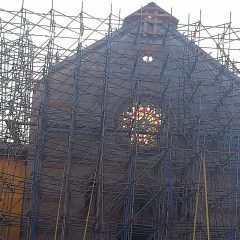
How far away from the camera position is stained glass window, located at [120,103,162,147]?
22.6 metres

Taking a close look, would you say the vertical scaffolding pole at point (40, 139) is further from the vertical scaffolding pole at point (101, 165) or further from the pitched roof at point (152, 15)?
the pitched roof at point (152, 15)

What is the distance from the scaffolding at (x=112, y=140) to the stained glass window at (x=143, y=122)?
88 mm

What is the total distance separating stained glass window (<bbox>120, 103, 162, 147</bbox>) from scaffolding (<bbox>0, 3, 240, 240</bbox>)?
0.09 meters

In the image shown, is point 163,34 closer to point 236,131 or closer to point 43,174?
point 236,131

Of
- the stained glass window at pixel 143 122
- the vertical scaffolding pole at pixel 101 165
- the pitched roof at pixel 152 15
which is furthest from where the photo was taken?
the pitched roof at pixel 152 15

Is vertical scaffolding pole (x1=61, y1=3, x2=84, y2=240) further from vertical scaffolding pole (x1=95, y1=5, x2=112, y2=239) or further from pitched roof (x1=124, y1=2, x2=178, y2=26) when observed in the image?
pitched roof (x1=124, y1=2, x2=178, y2=26)

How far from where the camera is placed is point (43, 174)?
21766 millimetres

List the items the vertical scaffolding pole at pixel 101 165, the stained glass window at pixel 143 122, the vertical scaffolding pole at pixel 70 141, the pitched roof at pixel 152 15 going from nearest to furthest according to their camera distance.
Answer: the vertical scaffolding pole at pixel 70 141 < the vertical scaffolding pole at pixel 101 165 < the stained glass window at pixel 143 122 < the pitched roof at pixel 152 15

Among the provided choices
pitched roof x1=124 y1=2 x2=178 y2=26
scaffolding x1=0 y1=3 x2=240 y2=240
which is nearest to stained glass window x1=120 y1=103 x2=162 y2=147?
scaffolding x1=0 y1=3 x2=240 y2=240

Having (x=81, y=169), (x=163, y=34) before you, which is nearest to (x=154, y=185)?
(x=81, y=169)

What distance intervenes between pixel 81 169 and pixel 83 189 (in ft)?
2.75

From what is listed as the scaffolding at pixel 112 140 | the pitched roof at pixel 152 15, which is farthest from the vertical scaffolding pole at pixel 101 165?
the pitched roof at pixel 152 15

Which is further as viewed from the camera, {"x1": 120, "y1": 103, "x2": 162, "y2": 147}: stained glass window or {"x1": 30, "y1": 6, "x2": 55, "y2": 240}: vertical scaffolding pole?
{"x1": 120, "y1": 103, "x2": 162, "y2": 147}: stained glass window

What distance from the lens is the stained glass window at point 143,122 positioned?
22.6 metres
